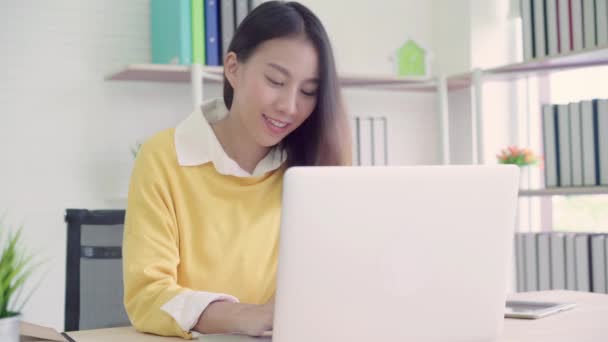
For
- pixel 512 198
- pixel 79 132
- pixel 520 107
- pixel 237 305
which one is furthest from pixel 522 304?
pixel 520 107

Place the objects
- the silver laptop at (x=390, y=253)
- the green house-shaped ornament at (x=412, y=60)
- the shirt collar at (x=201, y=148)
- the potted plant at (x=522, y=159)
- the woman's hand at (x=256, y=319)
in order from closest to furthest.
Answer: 1. the silver laptop at (x=390, y=253)
2. the woman's hand at (x=256, y=319)
3. the shirt collar at (x=201, y=148)
4. the potted plant at (x=522, y=159)
5. the green house-shaped ornament at (x=412, y=60)

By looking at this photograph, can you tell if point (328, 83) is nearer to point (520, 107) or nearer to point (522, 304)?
point (522, 304)

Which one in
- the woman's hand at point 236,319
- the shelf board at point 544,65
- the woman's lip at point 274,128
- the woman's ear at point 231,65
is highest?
the shelf board at point 544,65

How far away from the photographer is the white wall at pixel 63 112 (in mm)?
2576

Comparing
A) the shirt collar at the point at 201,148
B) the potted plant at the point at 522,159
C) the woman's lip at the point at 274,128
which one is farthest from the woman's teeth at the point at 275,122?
the potted plant at the point at 522,159

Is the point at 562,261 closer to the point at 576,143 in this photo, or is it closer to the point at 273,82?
the point at 576,143

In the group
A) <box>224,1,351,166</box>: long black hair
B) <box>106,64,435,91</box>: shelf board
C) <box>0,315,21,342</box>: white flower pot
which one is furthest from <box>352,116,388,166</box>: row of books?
<box>0,315,21,342</box>: white flower pot

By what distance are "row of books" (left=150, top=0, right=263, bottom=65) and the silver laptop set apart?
1.65m

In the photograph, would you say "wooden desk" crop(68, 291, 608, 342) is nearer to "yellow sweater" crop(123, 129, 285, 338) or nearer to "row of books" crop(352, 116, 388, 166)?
"yellow sweater" crop(123, 129, 285, 338)

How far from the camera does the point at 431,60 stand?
10.7 feet

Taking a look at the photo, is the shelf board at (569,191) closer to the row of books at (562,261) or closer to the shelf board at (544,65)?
the row of books at (562,261)

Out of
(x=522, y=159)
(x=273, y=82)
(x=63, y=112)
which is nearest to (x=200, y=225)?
(x=273, y=82)

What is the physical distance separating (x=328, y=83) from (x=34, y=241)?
1512 millimetres

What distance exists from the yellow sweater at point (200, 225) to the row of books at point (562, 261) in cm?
148
